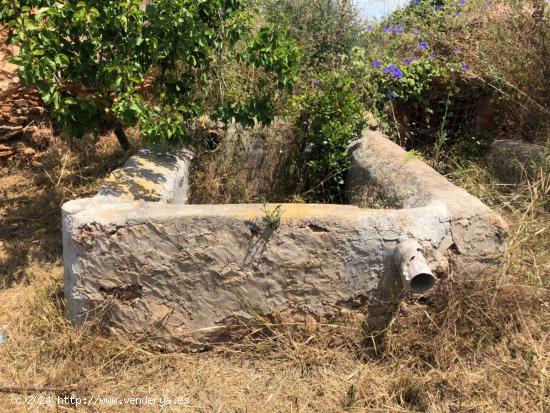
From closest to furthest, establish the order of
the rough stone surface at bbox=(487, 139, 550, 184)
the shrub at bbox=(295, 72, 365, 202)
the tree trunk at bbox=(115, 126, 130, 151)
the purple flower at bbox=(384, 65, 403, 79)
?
the shrub at bbox=(295, 72, 365, 202)
the rough stone surface at bbox=(487, 139, 550, 184)
the tree trunk at bbox=(115, 126, 130, 151)
the purple flower at bbox=(384, 65, 403, 79)

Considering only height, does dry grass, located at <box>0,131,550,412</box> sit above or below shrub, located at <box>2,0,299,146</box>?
below

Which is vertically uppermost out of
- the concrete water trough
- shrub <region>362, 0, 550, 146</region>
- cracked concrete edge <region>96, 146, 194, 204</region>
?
shrub <region>362, 0, 550, 146</region>

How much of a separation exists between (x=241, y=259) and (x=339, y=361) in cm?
73

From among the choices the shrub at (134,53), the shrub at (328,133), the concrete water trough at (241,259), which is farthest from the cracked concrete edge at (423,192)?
the shrub at (134,53)

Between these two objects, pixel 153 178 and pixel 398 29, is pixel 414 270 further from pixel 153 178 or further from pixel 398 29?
pixel 398 29

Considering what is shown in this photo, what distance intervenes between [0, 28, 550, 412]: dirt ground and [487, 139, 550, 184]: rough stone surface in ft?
3.47

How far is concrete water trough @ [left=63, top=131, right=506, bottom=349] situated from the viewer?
252 cm

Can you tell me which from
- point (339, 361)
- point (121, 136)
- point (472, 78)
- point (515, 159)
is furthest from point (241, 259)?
point (472, 78)

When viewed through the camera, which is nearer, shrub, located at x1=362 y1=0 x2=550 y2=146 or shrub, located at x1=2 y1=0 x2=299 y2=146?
shrub, located at x1=2 y1=0 x2=299 y2=146

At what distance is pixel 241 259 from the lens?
8.38 feet

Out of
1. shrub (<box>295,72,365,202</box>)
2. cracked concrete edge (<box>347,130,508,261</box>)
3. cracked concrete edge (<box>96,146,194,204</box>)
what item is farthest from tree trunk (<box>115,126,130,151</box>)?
cracked concrete edge (<box>347,130,508,261</box>)

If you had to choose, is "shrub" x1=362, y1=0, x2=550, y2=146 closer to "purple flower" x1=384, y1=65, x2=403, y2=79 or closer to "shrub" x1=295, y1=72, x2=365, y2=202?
"purple flower" x1=384, y1=65, x2=403, y2=79

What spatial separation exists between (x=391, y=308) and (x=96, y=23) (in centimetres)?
238

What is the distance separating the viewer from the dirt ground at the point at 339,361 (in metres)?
2.38
